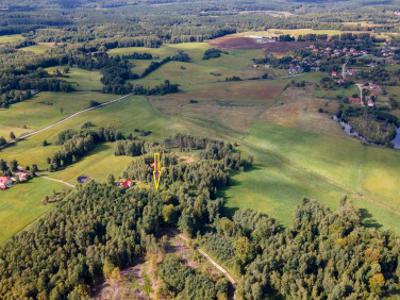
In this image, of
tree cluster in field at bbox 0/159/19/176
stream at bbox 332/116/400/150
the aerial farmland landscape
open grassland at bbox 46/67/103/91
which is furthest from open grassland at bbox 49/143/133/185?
open grassland at bbox 46/67/103/91

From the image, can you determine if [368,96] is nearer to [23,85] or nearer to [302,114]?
[302,114]

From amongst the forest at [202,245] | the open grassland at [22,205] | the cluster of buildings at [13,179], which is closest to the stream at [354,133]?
the forest at [202,245]

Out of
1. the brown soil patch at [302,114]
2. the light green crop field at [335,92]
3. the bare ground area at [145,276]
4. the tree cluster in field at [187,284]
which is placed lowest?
the bare ground area at [145,276]

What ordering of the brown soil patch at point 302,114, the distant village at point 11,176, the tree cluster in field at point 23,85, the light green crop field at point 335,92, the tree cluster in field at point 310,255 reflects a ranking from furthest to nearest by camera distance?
the light green crop field at point 335,92
the tree cluster in field at point 23,85
the brown soil patch at point 302,114
the distant village at point 11,176
the tree cluster in field at point 310,255

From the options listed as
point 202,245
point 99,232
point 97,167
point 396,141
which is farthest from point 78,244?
point 396,141

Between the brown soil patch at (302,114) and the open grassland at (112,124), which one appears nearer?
the open grassland at (112,124)

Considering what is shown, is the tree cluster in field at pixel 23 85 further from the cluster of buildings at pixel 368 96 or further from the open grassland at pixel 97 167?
the cluster of buildings at pixel 368 96
